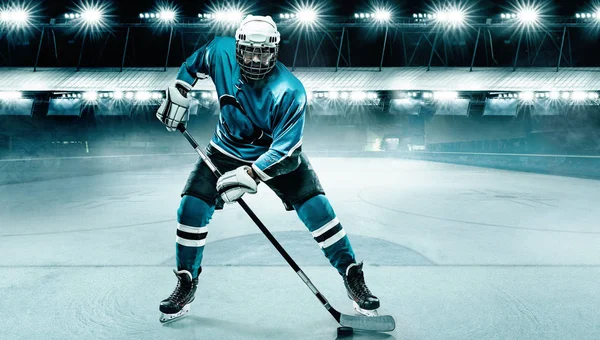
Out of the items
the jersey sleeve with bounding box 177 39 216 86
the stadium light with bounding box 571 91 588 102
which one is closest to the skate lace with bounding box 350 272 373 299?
the jersey sleeve with bounding box 177 39 216 86

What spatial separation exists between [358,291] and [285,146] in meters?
1.10

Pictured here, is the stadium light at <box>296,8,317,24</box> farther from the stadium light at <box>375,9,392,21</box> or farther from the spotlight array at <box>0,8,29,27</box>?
the spotlight array at <box>0,8,29,27</box>

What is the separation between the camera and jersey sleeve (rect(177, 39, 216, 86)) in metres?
2.72

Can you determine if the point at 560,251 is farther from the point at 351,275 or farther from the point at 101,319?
the point at 101,319

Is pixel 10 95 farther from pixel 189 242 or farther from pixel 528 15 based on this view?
pixel 528 15

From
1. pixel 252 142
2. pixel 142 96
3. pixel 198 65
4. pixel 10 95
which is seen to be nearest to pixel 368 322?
pixel 252 142

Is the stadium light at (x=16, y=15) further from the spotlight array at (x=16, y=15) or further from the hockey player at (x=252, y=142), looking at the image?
the hockey player at (x=252, y=142)

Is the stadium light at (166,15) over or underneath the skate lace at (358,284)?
over

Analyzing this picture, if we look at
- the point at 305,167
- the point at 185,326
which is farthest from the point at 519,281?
the point at 185,326

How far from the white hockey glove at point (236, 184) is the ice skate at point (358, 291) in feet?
2.97

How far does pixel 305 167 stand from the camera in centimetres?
259

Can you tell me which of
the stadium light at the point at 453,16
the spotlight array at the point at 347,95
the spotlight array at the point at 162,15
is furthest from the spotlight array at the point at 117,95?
the stadium light at the point at 453,16

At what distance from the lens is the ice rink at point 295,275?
228 centimetres

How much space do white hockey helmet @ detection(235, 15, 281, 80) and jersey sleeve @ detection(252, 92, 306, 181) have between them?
1.02 ft
